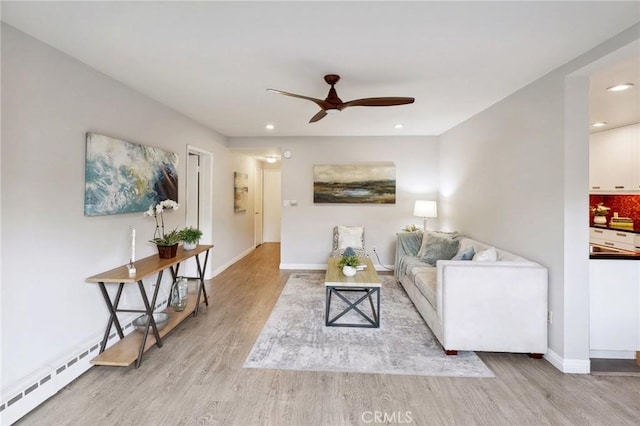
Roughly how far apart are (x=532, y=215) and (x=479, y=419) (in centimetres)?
185

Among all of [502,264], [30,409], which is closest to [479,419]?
[502,264]

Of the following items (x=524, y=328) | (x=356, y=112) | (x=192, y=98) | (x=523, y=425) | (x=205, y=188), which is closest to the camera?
(x=523, y=425)

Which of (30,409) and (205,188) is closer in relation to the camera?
(30,409)

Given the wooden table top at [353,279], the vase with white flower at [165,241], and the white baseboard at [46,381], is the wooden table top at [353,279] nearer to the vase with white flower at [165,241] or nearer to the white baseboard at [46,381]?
the vase with white flower at [165,241]

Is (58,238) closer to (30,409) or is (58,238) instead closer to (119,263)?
(119,263)

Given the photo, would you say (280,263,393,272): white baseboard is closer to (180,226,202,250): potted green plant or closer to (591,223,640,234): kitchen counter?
(180,226,202,250): potted green plant

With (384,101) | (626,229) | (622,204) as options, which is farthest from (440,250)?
(622,204)

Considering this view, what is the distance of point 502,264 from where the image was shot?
255cm

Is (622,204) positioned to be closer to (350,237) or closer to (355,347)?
(350,237)

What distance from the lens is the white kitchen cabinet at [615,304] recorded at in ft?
8.06

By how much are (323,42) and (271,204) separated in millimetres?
6750

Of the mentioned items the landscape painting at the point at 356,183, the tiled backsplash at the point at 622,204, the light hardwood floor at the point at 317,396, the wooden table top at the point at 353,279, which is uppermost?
the landscape painting at the point at 356,183

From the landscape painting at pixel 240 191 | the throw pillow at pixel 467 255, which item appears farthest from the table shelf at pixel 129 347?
the landscape painting at pixel 240 191

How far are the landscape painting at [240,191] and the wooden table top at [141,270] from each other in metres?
2.71
